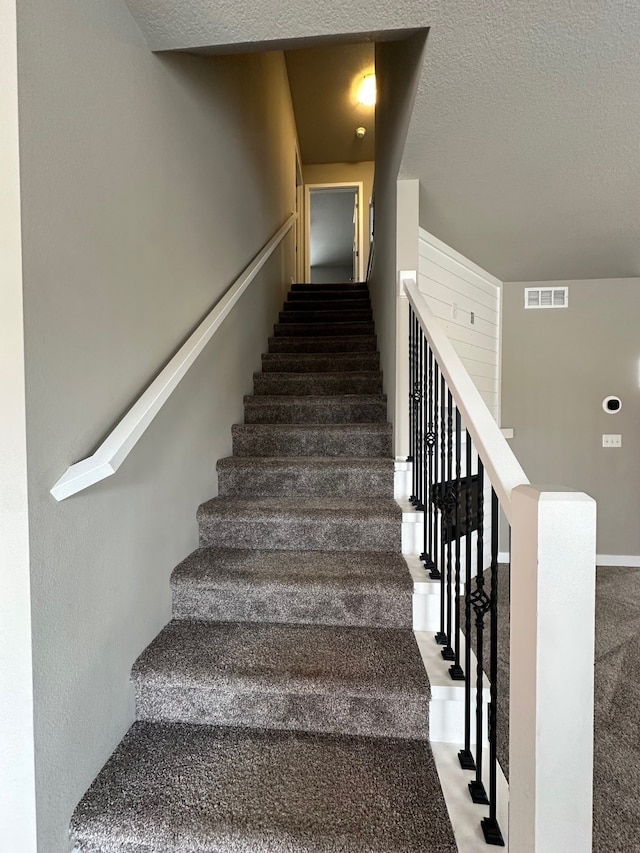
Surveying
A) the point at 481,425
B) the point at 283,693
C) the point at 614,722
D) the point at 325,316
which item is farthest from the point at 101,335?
the point at 325,316

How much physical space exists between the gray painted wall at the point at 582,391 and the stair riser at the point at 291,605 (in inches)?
102

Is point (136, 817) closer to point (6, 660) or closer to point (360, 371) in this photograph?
point (6, 660)

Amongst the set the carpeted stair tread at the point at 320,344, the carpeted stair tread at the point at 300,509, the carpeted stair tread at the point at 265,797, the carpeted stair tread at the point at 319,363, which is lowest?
the carpeted stair tread at the point at 265,797

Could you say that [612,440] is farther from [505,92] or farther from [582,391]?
[505,92]

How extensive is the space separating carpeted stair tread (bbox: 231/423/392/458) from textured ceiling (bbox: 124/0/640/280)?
1.32 meters

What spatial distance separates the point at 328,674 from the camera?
1.27 m

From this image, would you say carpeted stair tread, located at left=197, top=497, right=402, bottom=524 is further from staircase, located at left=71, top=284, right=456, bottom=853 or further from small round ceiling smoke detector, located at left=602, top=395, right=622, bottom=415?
small round ceiling smoke detector, located at left=602, top=395, right=622, bottom=415

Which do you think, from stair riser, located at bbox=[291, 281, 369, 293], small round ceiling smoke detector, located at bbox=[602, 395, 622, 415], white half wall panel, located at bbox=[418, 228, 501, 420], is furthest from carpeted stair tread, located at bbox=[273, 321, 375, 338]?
small round ceiling smoke detector, located at bbox=[602, 395, 622, 415]

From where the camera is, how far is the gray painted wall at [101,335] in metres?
0.98

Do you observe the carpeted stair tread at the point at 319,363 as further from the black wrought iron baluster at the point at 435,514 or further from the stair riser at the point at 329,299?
the black wrought iron baluster at the point at 435,514

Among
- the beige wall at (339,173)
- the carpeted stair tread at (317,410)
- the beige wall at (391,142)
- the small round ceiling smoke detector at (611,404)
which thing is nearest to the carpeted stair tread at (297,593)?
Answer: the beige wall at (391,142)

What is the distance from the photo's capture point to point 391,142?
2369 millimetres

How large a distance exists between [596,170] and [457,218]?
71 centimetres

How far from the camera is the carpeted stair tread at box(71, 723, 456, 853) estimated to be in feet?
3.14
